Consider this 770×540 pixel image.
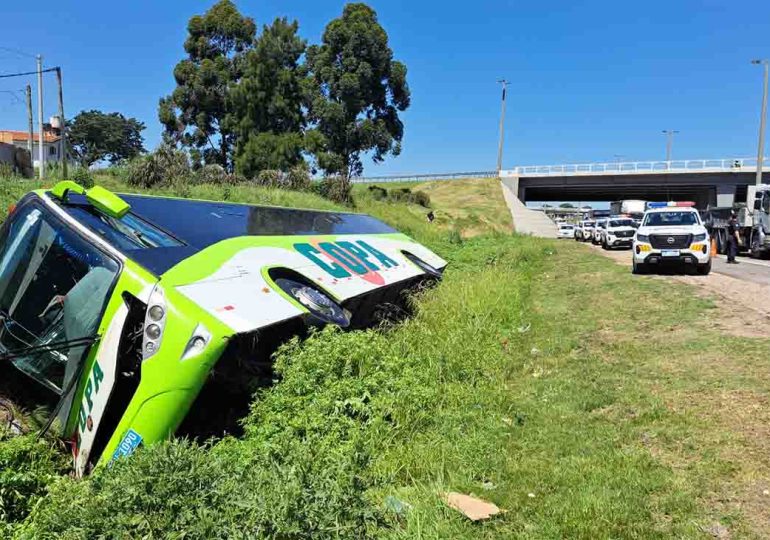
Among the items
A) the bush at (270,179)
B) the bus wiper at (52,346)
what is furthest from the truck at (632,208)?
the bus wiper at (52,346)

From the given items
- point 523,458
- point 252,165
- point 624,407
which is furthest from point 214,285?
point 252,165

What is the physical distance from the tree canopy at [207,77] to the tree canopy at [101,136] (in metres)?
29.4

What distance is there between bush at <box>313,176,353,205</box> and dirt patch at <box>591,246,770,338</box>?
18.0m

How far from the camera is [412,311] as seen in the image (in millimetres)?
8227

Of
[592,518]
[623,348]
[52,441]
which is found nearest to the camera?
[592,518]

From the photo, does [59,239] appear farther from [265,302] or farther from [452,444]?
[452,444]

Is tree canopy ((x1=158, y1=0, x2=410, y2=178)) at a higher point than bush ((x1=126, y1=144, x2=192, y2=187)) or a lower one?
higher

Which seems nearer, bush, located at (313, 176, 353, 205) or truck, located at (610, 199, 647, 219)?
bush, located at (313, 176, 353, 205)

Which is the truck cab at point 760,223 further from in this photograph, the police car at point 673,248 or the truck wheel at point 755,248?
the police car at point 673,248

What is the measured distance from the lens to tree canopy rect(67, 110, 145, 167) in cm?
6888

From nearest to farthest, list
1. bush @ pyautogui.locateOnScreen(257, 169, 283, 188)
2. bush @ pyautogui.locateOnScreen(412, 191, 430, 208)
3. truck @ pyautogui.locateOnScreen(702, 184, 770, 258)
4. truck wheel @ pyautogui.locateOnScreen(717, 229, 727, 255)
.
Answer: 1. truck @ pyautogui.locateOnScreen(702, 184, 770, 258)
2. truck wheel @ pyautogui.locateOnScreen(717, 229, 727, 255)
3. bush @ pyautogui.locateOnScreen(257, 169, 283, 188)
4. bush @ pyautogui.locateOnScreen(412, 191, 430, 208)

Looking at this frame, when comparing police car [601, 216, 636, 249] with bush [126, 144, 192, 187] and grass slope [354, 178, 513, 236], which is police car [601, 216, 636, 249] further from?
bush [126, 144, 192, 187]

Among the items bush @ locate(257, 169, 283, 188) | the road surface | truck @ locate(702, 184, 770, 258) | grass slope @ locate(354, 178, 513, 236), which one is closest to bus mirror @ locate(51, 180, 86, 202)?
the road surface

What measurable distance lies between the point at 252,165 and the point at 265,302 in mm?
34618
